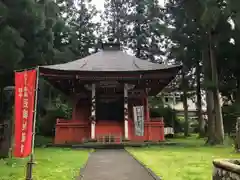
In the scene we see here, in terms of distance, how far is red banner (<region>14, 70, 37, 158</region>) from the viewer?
21.0 feet

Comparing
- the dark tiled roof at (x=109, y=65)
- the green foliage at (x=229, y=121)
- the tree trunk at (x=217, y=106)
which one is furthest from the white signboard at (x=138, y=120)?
the green foliage at (x=229, y=121)

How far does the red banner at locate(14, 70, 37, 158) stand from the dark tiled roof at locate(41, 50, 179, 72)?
31.7 feet

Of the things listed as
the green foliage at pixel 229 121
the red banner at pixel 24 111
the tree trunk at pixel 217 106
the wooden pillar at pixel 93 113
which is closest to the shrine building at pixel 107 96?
the wooden pillar at pixel 93 113

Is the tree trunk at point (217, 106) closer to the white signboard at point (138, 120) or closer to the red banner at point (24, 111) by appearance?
the white signboard at point (138, 120)

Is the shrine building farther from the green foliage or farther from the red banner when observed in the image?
the red banner

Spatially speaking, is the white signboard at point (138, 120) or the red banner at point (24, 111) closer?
the red banner at point (24, 111)

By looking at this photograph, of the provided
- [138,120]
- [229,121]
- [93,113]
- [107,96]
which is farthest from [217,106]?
[229,121]

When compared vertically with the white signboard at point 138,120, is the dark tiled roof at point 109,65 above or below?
above

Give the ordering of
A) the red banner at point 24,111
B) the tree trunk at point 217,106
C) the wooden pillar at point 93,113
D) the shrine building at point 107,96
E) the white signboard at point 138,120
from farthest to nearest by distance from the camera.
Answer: the wooden pillar at point 93,113, the shrine building at point 107,96, the white signboard at point 138,120, the tree trunk at point 217,106, the red banner at point 24,111

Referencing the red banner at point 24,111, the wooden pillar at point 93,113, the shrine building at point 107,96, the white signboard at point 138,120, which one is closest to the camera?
the red banner at point 24,111

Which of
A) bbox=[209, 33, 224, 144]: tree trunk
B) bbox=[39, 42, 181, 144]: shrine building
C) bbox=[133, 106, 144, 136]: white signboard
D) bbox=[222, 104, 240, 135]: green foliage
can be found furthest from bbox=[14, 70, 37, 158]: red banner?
bbox=[222, 104, 240, 135]: green foliage

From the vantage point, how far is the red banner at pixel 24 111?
6.40 metres

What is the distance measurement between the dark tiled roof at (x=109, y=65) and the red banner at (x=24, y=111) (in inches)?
380

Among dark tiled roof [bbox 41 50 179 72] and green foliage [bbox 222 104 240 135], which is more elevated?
dark tiled roof [bbox 41 50 179 72]
